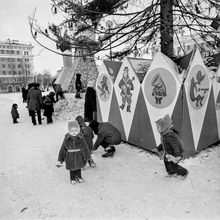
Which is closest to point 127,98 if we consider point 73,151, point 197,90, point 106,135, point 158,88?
point 158,88

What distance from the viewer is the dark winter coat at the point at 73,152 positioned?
3615 millimetres

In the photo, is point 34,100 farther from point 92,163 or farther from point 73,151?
point 73,151

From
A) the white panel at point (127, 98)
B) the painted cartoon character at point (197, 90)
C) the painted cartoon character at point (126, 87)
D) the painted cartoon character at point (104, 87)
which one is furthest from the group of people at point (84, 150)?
the painted cartoon character at point (104, 87)

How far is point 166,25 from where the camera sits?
554cm

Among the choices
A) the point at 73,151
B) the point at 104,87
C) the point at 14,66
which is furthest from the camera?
the point at 14,66

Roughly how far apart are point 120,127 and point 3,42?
246ft

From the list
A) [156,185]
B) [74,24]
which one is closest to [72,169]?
[156,185]

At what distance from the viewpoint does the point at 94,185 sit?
143 inches

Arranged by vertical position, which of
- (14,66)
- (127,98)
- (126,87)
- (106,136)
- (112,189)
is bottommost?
(112,189)

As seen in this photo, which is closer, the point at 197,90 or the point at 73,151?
the point at 73,151

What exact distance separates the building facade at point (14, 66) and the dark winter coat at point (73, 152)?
67.6 metres

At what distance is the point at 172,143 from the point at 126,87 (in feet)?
7.80

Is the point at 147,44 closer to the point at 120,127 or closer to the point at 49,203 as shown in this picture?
the point at 120,127

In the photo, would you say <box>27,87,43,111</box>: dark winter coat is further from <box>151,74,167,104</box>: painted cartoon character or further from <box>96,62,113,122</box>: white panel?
<box>151,74,167,104</box>: painted cartoon character
